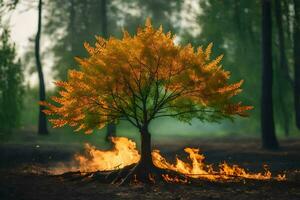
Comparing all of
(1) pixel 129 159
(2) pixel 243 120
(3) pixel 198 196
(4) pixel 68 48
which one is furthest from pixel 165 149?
(2) pixel 243 120

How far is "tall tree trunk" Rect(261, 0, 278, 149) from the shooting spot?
2409cm

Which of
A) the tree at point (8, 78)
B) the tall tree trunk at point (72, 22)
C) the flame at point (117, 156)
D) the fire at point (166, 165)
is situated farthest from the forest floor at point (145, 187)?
the tall tree trunk at point (72, 22)

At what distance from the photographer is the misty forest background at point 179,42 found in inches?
1176

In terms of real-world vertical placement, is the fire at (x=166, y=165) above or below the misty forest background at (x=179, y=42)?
below

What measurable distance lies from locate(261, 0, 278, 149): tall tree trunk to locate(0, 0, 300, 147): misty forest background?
503 centimetres

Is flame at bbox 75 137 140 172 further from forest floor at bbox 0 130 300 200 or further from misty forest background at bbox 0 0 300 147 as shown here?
misty forest background at bbox 0 0 300 147

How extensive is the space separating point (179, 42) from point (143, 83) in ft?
81.0

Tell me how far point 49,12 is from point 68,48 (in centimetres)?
349

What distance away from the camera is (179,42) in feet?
132

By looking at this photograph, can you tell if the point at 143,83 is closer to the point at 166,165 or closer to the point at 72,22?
the point at 166,165

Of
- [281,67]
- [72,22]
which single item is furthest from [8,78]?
[281,67]

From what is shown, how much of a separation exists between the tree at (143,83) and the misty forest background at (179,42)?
35.4 feet

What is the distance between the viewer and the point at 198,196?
44.5ft

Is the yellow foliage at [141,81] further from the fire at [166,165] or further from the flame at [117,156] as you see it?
the flame at [117,156]
